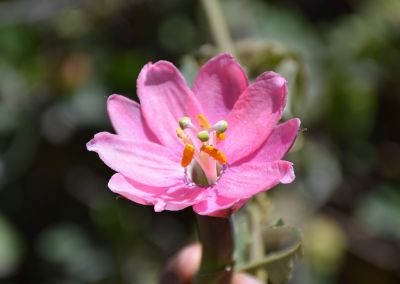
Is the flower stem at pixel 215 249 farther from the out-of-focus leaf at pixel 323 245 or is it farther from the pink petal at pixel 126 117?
the out-of-focus leaf at pixel 323 245

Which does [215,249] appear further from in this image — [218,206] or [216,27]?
[216,27]

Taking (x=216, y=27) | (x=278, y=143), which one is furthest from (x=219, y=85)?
(x=216, y=27)

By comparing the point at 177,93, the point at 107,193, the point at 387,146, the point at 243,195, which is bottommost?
the point at 387,146

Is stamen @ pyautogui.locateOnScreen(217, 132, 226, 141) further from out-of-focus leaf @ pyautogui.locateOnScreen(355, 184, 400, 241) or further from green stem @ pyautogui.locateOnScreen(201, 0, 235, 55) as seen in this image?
out-of-focus leaf @ pyautogui.locateOnScreen(355, 184, 400, 241)

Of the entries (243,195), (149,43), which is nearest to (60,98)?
(149,43)

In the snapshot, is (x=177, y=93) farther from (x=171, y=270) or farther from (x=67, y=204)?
(x=67, y=204)
